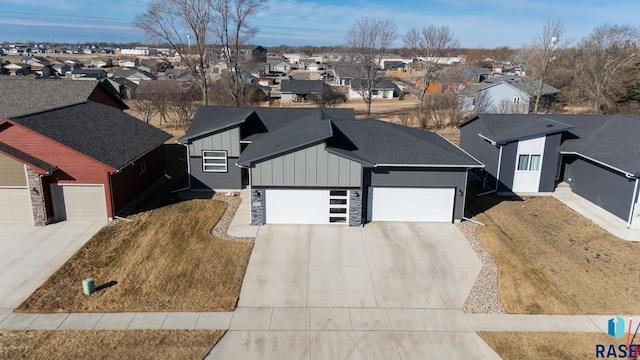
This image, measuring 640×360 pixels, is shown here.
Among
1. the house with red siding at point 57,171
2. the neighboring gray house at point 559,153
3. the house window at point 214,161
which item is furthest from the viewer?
the house window at point 214,161

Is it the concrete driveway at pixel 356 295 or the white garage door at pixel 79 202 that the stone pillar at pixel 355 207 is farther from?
the white garage door at pixel 79 202

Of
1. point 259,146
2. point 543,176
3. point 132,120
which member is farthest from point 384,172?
point 132,120

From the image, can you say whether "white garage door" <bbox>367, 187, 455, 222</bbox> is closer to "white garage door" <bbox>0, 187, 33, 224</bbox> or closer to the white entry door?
the white entry door

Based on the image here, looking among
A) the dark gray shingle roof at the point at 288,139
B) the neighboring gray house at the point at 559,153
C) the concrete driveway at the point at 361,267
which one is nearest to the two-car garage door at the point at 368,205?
the concrete driveway at the point at 361,267

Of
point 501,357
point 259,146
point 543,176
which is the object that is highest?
point 259,146

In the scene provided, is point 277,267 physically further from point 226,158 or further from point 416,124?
point 416,124
